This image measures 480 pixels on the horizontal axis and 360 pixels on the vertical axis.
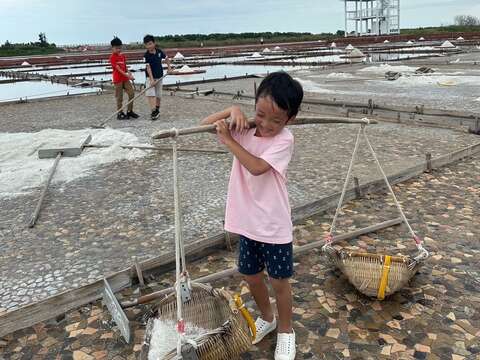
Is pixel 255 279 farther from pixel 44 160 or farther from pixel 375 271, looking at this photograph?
pixel 44 160

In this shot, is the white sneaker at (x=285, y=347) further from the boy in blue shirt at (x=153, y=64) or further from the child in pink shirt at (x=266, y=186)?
the boy in blue shirt at (x=153, y=64)

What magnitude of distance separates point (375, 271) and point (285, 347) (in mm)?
748

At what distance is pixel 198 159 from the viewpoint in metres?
5.46

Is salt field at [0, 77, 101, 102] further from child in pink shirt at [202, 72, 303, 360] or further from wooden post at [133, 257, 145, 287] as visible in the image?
child in pink shirt at [202, 72, 303, 360]

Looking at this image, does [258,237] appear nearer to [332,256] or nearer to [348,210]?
[332,256]

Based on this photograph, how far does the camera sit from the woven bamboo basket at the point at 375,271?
238 centimetres

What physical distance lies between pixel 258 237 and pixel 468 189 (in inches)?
119

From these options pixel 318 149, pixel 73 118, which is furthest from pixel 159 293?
pixel 73 118

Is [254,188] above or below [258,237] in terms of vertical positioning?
above

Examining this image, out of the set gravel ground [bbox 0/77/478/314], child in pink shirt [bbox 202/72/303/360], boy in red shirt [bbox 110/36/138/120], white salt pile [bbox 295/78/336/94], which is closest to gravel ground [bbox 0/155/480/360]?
child in pink shirt [bbox 202/72/303/360]

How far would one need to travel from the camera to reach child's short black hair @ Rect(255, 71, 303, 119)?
167 cm

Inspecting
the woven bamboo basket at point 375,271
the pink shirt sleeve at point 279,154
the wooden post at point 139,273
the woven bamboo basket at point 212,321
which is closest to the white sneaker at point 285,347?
the woven bamboo basket at point 212,321

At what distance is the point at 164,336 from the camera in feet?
6.71

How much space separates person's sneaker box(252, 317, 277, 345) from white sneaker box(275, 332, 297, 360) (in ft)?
0.46
